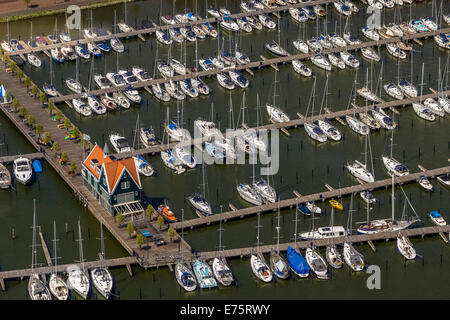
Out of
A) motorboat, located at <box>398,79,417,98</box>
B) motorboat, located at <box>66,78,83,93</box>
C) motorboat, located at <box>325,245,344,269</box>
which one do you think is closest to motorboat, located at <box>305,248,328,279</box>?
motorboat, located at <box>325,245,344,269</box>

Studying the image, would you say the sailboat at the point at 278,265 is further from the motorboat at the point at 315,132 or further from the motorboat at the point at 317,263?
the motorboat at the point at 315,132

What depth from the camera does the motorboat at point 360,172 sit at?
164250mm

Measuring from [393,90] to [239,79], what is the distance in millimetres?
23271

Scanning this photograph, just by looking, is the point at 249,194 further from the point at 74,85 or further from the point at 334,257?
the point at 74,85

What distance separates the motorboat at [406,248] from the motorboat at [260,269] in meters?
16.5

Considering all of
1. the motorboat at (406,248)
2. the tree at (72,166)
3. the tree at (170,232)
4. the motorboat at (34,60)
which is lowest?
the motorboat at (406,248)

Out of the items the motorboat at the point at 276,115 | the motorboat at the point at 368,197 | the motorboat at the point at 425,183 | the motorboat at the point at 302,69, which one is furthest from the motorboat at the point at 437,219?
the motorboat at the point at 302,69

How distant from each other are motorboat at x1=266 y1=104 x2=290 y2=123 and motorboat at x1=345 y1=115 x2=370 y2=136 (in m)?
8.81

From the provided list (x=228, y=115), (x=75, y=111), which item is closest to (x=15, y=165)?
(x=75, y=111)

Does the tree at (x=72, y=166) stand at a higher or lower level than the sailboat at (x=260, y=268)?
higher

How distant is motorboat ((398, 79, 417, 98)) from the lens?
188125 mm

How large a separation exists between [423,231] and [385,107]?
3548 centimetres

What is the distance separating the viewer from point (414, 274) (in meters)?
148
